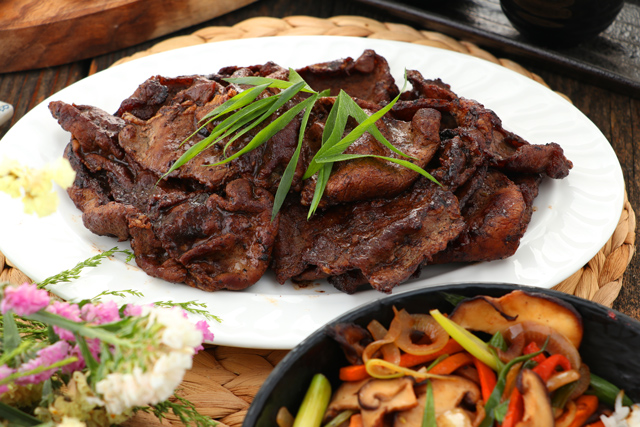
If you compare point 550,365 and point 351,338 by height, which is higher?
point 550,365

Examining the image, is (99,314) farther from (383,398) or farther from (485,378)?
(485,378)

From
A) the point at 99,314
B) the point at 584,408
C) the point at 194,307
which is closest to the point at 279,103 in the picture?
the point at 194,307

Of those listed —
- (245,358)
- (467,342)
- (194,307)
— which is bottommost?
(245,358)

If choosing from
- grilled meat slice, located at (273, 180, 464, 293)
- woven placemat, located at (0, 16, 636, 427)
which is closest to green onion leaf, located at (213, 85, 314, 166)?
grilled meat slice, located at (273, 180, 464, 293)

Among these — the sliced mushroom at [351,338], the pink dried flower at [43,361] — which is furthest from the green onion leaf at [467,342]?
the pink dried flower at [43,361]

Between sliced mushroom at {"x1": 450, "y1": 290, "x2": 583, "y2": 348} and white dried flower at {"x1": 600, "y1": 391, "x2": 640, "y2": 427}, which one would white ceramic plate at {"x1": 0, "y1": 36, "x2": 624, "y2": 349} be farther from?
white dried flower at {"x1": 600, "y1": 391, "x2": 640, "y2": 427}

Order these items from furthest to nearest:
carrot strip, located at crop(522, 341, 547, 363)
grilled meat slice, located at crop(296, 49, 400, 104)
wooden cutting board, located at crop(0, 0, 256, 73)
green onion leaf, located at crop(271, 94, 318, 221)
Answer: wooden cutting board, located at crop(0, 0, 256, 73) → grilled meat slice, located at crop(296, 49, 400, 104) → green onion leaf, located at crop(271, 94, 318, 221) → carrot strip, located at crop(522, 341, 547, 363)
